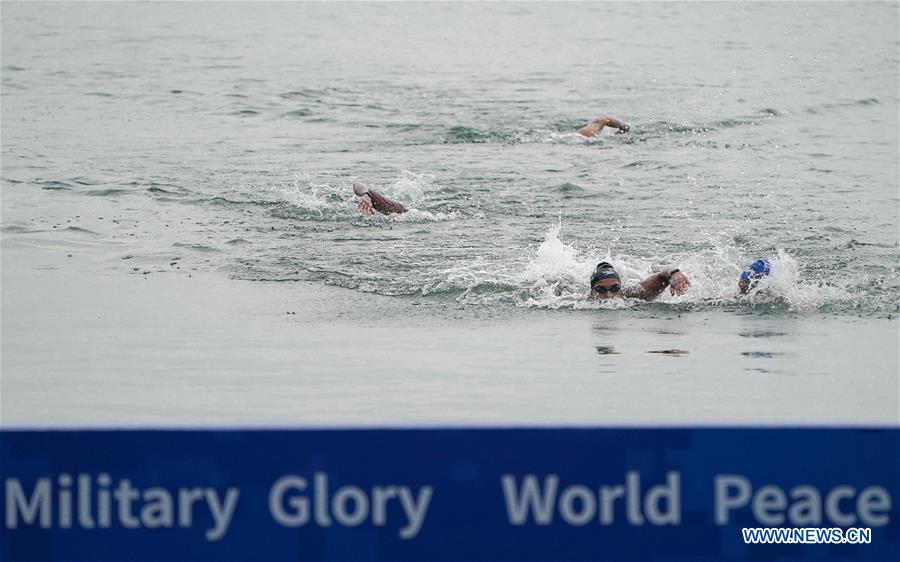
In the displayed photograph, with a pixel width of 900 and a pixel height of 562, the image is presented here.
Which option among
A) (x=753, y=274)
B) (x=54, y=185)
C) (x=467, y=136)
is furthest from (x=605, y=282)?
(x=467, y=136)

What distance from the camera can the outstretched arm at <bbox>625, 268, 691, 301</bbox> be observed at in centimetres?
1079

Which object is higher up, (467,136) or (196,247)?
(467,136)

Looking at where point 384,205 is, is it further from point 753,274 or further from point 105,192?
point 753,274

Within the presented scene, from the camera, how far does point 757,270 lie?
36.0 ft

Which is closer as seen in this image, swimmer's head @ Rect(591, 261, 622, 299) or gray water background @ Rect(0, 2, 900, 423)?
gray water background @ Rect(0, 2, 900, 423)

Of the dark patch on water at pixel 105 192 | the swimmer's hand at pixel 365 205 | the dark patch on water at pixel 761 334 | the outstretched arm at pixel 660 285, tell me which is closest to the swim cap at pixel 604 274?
the outstretched arm at pixel 660 285

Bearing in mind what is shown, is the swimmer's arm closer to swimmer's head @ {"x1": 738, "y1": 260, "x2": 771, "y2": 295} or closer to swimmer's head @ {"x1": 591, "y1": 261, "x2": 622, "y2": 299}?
swimmer's head @ {"x1": 591, "y1": 261, "x2": 622, "y2": 299}

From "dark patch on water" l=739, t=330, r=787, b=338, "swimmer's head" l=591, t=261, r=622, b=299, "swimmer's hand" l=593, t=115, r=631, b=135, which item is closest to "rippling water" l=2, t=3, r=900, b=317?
"swimmer's head" l=591, t=261, r=622, b=299

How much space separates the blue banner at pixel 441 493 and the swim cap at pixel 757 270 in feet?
25.0

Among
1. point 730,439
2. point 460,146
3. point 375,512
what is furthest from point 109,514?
point 460,146

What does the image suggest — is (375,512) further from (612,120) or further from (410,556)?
(612,120)

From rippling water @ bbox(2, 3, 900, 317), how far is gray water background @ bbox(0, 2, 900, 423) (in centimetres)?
6

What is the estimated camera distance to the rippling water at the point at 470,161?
12.4 meters

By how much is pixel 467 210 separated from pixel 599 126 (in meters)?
5.19
